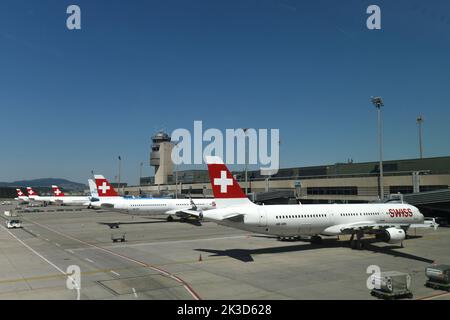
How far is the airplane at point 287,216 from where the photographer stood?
103 ft

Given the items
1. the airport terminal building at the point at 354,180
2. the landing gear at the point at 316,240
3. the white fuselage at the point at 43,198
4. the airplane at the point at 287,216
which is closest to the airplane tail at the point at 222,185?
the airplane at the point at 287,216

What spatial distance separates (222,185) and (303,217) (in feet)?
29.2

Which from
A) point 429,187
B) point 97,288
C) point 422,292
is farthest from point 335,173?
point 97,288

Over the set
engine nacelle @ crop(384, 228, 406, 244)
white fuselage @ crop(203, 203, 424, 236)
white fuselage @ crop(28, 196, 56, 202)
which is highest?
white fuselage @ crop(203, 203, 424, 236)

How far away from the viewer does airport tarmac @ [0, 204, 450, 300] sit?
68.5 feet

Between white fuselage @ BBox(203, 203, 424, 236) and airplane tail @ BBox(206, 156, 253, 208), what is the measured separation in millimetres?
637

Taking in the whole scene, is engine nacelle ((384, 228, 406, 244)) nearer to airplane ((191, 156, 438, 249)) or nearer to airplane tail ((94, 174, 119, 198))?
airplane ((191, 156, 438, 249))

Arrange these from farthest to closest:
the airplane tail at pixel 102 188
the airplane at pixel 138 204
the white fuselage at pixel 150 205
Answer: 1. the airplane tail at pixel 102 188
2. the white fuselage at pixel 150 205
3. the airplane at pixel 138 204

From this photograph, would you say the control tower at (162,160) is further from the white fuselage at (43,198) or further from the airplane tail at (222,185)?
the airplane tail at (222,185)

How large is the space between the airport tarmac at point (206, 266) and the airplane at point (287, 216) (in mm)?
1917

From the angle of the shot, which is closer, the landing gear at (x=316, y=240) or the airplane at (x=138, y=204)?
the landing gear at (x=316, y=240)

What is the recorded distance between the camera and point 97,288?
71.9 ft

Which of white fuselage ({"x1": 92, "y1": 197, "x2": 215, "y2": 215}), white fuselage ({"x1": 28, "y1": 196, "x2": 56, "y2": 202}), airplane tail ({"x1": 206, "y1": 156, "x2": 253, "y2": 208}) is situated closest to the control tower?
white fuselage ({"x1": 28, "y1": 196, "x2": 56, "y2": 202})
